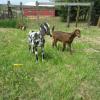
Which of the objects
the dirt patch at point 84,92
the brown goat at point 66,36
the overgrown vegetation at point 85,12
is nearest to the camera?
the dirt patch at point 84,92

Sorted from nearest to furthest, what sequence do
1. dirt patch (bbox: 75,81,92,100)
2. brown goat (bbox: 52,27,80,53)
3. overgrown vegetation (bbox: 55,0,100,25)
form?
1. dirt patch (bbox: 75,81,92,100)
2. brown goat (bbox: 52,27,80,53)
3. overgrown vegetation (bbox: 55,0,100,25)

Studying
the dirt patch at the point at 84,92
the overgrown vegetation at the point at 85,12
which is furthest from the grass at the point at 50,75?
the overgrown vegetation at the point at 85,12

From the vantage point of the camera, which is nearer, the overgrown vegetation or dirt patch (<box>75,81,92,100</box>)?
dirt patch (<box>75,81,92,100</box>)

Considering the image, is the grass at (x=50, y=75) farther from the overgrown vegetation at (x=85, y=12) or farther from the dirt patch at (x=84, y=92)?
the overgrown vegetation at (x=85, y=12)

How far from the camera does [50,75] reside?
9.23 meters

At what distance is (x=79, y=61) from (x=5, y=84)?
3336 mm

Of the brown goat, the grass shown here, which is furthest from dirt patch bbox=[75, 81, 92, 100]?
the brown goat

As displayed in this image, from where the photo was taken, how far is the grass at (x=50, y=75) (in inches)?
310

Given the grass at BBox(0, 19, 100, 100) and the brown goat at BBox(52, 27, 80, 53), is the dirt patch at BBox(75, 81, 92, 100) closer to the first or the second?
the grass at BBox(0, 19, 100, 100)

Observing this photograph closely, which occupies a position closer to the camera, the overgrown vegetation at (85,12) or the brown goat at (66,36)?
the brown goat at (66,36)

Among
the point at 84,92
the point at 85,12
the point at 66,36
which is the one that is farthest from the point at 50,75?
the point at 85,12

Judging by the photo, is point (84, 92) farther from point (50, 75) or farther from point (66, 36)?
point (66, 36)

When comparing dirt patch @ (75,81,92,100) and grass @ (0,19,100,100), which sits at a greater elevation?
grass @ (0,19,100,100)

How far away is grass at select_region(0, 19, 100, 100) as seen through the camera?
7871 millimetres
